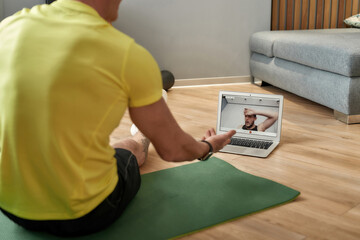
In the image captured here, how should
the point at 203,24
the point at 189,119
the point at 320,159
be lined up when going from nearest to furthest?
the point at 320,159, the point at 189,119, the point at 203,24

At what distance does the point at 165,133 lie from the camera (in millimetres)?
1138

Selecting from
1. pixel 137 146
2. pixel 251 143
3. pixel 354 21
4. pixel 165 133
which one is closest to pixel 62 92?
pixel 165 133

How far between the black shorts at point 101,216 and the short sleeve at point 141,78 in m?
0.33

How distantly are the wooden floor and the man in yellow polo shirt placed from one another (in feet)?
1.31

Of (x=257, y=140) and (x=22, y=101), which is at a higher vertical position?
(x=22, y=101)

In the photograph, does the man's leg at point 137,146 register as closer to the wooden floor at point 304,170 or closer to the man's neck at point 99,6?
the wooden floor at point 304,170

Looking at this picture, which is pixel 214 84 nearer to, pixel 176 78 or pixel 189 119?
pixel 176 78

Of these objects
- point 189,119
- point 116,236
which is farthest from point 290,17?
point 116,236

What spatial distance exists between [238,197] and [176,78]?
2429 millimetres

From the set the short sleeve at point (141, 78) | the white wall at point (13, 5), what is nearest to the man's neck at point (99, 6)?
the short sleeve at point (141, 78)

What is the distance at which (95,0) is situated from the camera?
1046mm

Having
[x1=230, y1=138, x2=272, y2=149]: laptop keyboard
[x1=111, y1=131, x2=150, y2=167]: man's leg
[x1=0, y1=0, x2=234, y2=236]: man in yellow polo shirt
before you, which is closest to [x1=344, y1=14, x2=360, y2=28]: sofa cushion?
[x1=230, y1=138, x2=272, y2=149]: laptop keyboard

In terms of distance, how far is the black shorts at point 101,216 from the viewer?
1.18 m

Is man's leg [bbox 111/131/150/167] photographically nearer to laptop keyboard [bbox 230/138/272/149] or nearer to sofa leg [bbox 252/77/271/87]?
laptop keyboard [bbox 230/138/272/149]
